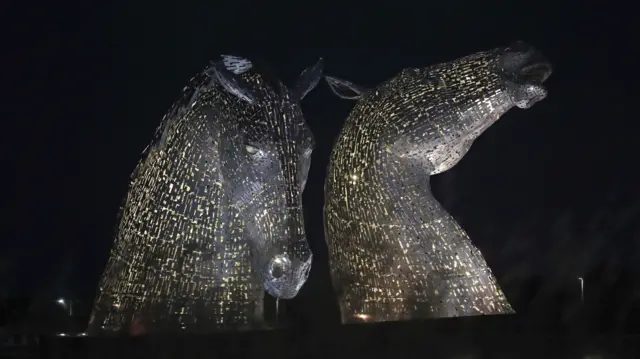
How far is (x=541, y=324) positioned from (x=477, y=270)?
130 cm

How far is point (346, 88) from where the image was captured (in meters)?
4.08

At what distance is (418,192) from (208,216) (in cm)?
115

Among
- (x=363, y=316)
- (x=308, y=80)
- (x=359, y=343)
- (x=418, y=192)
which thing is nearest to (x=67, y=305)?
(x=363, y=316)

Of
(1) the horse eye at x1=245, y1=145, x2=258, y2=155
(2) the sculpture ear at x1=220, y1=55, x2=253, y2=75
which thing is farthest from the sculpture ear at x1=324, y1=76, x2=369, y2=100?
(1) the horse eye at x1=245, y1=145, x2=258, y2=155

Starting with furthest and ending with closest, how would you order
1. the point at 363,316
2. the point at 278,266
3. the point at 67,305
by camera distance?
the point at 67,305, the point at 363,316, the point at 278,266

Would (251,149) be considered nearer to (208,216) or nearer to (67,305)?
(208,216)

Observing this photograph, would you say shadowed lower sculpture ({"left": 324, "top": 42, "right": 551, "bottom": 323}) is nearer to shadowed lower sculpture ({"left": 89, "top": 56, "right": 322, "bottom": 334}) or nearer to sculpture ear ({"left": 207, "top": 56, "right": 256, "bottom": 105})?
shadowed lower sculpture ({"left": 89, "top": 56, "right": 322, "bottom": 334})

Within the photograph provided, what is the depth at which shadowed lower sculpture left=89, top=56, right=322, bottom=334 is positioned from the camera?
2941mm

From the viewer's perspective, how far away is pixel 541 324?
2412 mm

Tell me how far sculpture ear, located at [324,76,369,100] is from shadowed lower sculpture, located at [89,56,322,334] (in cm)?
99

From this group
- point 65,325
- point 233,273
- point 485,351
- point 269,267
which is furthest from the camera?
point 65,325

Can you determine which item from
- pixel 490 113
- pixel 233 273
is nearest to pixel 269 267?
pixel 233 273

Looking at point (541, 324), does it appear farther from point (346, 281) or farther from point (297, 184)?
point (346, 281)

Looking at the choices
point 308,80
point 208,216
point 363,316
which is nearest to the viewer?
point 208,216
